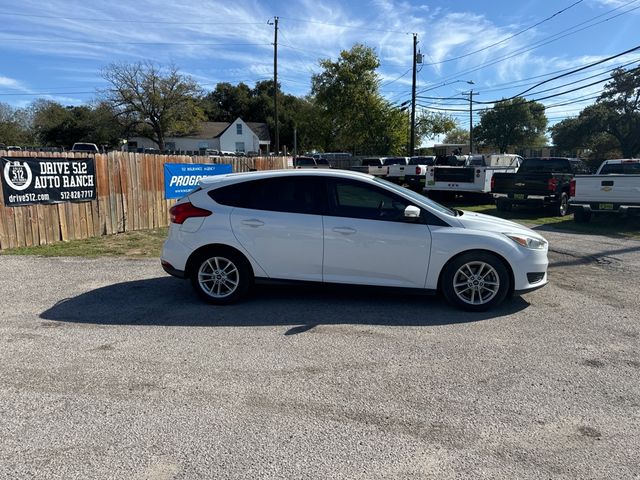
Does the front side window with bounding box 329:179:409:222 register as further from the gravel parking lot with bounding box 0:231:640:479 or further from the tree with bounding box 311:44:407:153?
the tree with bounding box 311:44:407:153

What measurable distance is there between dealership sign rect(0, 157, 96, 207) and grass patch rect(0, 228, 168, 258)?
0.93 m

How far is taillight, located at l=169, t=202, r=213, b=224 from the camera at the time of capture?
581 cm

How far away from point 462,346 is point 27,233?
8683mm

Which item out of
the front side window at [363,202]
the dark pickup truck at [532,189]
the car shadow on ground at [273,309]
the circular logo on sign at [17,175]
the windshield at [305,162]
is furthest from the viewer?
the windshield at [305,162]

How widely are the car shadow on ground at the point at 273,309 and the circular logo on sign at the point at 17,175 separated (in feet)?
13.7

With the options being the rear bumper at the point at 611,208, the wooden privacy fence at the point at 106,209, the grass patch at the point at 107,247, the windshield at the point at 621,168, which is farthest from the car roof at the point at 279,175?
the windshield at the point at 621,168

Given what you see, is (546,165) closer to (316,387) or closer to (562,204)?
(562,204)

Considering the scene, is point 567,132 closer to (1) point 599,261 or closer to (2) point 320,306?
(1) point 599,261

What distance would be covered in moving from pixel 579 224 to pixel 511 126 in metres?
69.2

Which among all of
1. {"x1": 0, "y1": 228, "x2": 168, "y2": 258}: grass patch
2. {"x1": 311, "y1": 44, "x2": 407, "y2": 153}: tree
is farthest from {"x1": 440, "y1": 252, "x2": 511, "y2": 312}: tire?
{"x1": 311, "y1": 44, "x2": 407, "y2": 153}: tree

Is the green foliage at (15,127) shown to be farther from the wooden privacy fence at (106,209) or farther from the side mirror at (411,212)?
the side mirror at (411,212)

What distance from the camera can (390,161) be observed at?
3709 cm

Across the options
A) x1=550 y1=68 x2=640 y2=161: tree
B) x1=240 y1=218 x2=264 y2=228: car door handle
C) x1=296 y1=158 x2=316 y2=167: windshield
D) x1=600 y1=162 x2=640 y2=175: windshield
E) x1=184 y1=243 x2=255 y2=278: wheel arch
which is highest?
x1=550 y1=68 x2=640 y2=161: tree

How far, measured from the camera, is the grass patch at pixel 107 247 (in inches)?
357
